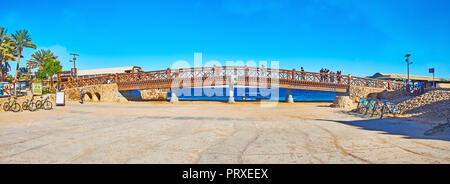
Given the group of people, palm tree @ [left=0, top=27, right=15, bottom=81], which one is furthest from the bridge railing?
palm tree @ [left=0, top=27, right=15, bottom=81]

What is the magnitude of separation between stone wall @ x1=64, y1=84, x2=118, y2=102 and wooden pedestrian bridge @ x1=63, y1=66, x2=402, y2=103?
2.94 feet

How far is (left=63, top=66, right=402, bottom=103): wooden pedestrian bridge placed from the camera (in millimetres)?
23734

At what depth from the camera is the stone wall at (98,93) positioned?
26.5m

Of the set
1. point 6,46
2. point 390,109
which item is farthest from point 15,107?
point 6,46

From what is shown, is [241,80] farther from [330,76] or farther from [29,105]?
[29,105]

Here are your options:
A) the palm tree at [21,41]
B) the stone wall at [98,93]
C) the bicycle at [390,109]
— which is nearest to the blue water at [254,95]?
the stone wall at [98,93]

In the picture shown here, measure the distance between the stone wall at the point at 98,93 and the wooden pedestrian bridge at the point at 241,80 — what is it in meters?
0.90

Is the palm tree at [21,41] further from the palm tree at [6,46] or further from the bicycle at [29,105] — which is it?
the bicycle at [29,105]

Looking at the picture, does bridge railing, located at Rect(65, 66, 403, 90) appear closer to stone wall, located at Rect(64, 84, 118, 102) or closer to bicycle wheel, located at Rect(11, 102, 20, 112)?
stone wall, located at Rect(64, 84, 118, 102)

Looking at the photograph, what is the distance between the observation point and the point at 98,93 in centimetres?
2706

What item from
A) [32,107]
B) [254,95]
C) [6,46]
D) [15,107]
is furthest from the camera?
[254,95]

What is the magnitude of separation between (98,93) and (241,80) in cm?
1663
